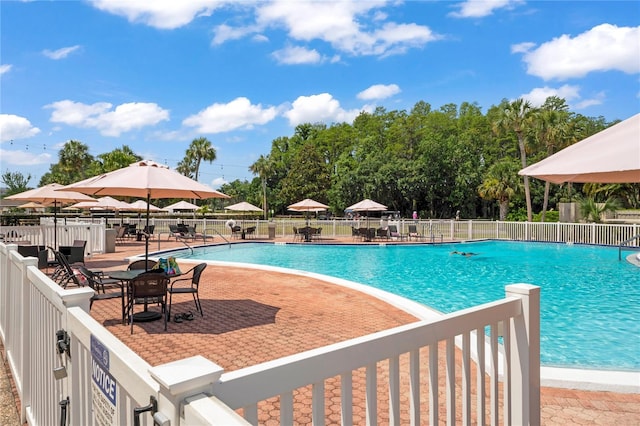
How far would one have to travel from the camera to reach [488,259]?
1616 cm

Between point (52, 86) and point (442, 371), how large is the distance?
20.4 metres

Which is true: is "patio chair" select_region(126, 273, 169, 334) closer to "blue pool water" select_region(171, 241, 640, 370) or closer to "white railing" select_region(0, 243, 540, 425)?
"white railing" select_region(0, 243, 540, 425)

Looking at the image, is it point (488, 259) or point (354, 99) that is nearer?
point (488, 259)

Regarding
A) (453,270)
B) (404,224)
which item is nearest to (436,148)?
(404,224)

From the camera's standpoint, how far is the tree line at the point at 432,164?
103 ft

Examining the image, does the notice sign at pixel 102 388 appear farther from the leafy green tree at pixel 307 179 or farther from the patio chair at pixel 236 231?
the leafy green tree at pixel 307 179

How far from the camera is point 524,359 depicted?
2.43 m

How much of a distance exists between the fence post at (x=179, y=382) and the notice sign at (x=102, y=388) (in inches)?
22.0

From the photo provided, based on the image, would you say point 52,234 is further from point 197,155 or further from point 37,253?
point 197,155

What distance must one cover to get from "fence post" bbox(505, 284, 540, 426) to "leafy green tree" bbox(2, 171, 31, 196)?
243 ft

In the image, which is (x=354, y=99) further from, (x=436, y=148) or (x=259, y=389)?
(x=259, y=389)

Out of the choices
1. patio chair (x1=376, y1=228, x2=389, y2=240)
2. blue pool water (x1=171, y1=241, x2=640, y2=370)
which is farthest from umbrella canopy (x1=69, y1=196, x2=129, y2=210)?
patio chair (x1=376, y1=228, x2=389, y2=240)

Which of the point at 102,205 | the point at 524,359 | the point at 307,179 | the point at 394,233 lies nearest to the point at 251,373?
the point at 524,359

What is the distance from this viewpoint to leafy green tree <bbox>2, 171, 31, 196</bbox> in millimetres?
60312
